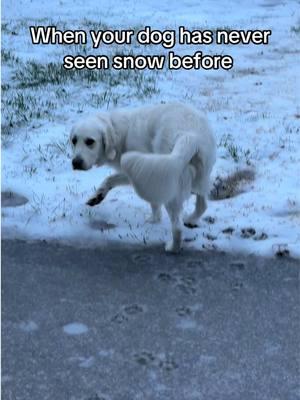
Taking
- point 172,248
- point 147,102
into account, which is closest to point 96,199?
point 172,248

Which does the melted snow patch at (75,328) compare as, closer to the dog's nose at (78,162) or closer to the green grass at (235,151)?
the dog's nose at (78,162)

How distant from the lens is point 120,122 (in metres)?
4.07

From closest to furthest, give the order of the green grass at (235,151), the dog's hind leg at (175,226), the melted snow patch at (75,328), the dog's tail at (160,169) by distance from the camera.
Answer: the melted snow patch at (75,328) < the dog's tail at (160,169) < the dog's hind leg at (175,226) < the green grass at (235,151)

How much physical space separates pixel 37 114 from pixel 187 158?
9.02 ft

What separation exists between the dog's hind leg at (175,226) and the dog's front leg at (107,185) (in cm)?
44

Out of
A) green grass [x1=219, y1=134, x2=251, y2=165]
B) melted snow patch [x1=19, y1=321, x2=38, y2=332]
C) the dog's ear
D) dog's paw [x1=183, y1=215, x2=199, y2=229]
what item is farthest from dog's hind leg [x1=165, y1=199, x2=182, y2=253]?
green grass [x1=219, y1=134, x2=251, y2=165]

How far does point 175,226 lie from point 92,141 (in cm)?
75

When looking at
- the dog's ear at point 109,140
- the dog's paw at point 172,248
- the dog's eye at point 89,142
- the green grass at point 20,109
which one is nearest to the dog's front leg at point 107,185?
the dog's ear at point 109,140

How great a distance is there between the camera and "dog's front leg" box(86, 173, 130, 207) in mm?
4047

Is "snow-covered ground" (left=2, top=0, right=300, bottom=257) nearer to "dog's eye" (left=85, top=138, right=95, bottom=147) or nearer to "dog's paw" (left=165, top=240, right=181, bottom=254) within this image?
"dog's paw" (left=165, top=240, right=181, bottom=254)

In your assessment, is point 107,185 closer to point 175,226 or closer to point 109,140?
point 109,140

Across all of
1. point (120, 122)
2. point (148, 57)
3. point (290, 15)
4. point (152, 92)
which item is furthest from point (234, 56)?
point (120, 122)

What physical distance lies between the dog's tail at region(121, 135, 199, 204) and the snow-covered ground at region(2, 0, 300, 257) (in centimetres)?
50

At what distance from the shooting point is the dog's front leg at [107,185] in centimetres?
405
